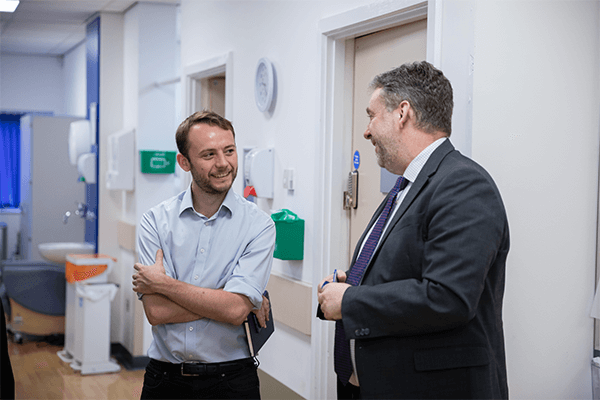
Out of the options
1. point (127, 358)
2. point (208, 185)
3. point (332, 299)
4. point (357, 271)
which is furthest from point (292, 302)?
point (127, 358)

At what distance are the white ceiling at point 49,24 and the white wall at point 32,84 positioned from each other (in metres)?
0.15

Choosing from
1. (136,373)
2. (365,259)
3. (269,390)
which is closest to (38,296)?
(136,373)

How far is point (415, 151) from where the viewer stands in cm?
153

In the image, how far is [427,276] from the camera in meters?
1.32

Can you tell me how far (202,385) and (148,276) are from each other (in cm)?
33

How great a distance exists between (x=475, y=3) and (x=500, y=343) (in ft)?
3.50

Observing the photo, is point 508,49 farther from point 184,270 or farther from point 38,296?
point 38,296

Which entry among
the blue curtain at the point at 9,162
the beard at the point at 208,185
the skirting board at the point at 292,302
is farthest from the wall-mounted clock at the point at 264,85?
the blue curtain at the point at 9,162

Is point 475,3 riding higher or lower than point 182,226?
higher

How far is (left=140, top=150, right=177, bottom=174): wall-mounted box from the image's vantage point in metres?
4.57

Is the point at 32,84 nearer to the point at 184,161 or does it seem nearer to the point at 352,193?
the point at 352,193

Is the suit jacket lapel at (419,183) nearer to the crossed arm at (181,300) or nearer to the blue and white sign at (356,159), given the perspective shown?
the crossed arm at (181,300)

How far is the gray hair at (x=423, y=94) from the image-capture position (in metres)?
1.50

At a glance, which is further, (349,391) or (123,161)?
(123,161)
